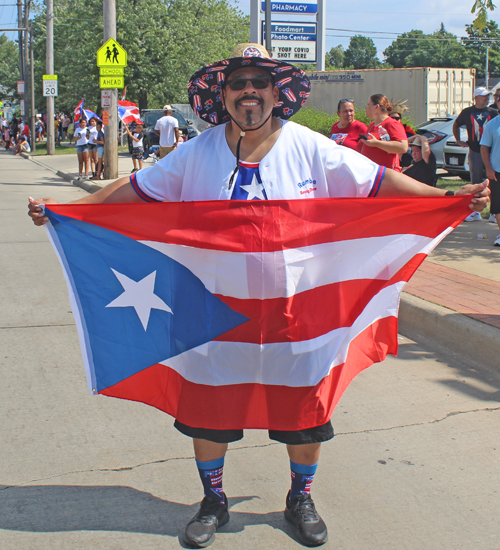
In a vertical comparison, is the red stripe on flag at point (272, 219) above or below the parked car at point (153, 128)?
below

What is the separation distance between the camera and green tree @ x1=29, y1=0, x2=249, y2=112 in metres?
34.9

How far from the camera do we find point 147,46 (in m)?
35.2

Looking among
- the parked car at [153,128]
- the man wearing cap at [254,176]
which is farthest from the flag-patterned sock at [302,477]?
the parked car at [153,128]

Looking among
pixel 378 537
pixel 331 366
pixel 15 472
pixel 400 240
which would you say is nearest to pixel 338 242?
pixel 400 240

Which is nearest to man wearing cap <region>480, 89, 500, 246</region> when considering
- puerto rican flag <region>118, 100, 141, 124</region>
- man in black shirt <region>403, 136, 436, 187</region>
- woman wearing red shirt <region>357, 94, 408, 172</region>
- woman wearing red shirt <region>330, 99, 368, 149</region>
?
woman wearing red shirt <region>357, 94, 408, 172</region>

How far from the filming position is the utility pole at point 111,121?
16719mm

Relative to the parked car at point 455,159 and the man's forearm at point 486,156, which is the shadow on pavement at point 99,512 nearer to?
the man's forearm at point 486,156

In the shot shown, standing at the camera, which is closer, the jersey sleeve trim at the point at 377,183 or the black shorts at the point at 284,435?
the black shorts at the point at 284,435

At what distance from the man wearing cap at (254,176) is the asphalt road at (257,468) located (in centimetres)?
18

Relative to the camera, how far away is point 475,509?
311cm

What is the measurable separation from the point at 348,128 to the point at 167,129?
7325 millimetres

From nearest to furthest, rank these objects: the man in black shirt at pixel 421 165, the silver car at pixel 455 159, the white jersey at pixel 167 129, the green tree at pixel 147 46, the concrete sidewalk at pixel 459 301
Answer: the concrete sidewalk at pixel 459 301 → the man in black shirt at pixel 421 165 → the white jersey at pixel 167 129 → the silver car at pixel 455 159 → the green tree at pixel 147 46

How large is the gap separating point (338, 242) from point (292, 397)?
0.67 meters

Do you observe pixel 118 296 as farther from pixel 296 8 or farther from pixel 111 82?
pixel 296 8
